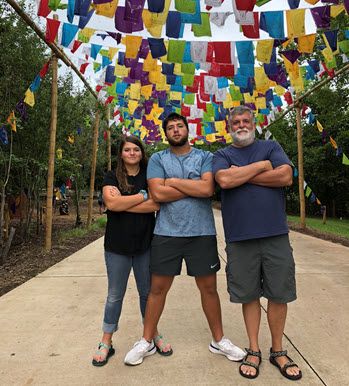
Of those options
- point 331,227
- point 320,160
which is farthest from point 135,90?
point 320,160

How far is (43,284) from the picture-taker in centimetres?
479

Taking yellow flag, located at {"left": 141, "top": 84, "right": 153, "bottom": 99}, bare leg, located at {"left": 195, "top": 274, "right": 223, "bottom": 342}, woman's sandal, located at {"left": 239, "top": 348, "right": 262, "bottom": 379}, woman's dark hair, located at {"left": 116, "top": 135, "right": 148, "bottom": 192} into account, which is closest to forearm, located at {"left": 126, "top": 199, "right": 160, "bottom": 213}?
woman's dark hair, located at {"left": 116, "top": 135, "right": 148, "bottom": 192}

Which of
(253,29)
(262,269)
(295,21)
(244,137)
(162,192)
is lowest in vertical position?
(262,269)

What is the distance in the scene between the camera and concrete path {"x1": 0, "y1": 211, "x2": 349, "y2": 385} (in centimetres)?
242

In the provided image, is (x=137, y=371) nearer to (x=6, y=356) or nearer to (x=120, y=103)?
(x=6, y=356)

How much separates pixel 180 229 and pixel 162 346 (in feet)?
3.09

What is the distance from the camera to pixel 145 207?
2660mm

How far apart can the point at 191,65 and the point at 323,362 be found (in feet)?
18.6

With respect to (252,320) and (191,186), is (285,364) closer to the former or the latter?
(252,320)

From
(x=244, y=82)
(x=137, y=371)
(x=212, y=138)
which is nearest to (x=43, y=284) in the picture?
(x=137, y=371)

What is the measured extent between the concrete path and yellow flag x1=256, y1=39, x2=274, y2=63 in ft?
11.7

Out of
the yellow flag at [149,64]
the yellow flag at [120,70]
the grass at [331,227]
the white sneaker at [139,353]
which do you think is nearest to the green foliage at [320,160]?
the grass at [331,227]

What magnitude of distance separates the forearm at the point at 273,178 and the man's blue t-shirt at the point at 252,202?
5 centimetres

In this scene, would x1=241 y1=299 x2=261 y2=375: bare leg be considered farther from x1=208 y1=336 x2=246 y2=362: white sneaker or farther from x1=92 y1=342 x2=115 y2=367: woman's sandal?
x1=92 y1=342 x2=115 y2=367: woman's sandal
